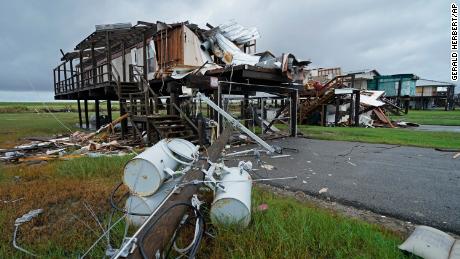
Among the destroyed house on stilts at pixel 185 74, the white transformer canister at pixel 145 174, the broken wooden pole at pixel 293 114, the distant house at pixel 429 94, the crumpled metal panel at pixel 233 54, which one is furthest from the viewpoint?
the distant house at pixel 429 94

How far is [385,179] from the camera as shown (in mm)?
5152

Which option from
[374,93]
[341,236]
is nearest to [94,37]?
[341,236]

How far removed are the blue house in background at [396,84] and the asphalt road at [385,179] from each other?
3261 centimetres

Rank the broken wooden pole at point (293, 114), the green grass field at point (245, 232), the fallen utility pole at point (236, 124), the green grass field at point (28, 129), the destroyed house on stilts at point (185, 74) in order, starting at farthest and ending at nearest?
the green grass field at point (28, 129), the broken wooden pole at point (293, 114), the destroyed house on stilts at point (185, 74), the fallen utility pole at point (236, 124), the green grass field at point (245, 232)

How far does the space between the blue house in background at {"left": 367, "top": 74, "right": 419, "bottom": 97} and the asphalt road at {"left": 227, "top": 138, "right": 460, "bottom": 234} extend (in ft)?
107

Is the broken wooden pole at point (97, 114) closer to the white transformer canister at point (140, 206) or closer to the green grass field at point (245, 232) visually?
the green grass field at point (245, 232)

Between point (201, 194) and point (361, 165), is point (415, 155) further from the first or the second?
point (201, 194)

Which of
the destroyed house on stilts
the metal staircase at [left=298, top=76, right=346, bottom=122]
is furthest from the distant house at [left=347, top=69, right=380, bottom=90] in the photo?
the destroyed house on stilts

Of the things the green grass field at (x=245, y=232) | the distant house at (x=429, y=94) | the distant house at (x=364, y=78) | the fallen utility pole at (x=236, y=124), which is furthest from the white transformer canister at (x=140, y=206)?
the distant house at (x=429, y=94)

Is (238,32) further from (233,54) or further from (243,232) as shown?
(243,232)

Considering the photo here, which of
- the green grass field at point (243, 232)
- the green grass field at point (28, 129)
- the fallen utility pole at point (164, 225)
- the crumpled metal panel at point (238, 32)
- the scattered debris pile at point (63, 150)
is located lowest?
the green grass field at point (28, 129)

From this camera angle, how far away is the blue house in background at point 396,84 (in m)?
35.3

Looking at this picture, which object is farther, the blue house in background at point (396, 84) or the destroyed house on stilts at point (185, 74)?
the blue house in background at point (396, 84)

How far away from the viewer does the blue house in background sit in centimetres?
3531
